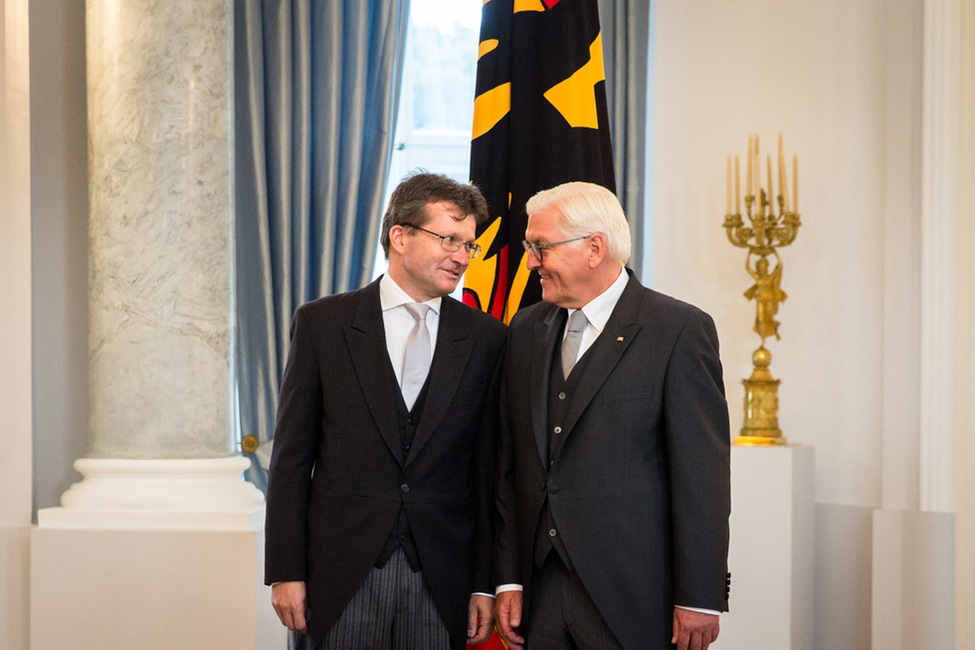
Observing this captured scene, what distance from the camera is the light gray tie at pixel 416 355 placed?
2.53 metres

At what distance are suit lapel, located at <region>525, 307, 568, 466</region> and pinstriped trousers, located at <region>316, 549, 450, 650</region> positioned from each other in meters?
0.44

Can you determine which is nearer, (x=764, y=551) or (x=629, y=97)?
(x=764, y=551)

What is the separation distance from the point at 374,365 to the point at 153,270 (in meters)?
1.41

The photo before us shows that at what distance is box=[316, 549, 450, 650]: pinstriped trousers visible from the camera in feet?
7.81

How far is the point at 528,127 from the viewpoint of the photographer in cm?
399

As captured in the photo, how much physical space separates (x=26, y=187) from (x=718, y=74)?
118 inches

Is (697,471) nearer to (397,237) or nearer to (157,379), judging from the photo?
(397,237)

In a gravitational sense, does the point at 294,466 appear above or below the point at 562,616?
above

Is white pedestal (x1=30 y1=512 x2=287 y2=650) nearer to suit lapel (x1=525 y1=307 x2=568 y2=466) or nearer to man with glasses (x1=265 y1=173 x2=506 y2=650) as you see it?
man with glasses (x1=265 y1=173 x2=506 y2=650)

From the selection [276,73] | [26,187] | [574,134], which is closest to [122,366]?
[26,187]

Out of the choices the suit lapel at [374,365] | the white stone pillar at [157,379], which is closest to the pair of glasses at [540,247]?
the suit lapel at [374,365]

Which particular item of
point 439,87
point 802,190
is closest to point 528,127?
point 439,87

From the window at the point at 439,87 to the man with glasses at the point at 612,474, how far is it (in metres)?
2.45

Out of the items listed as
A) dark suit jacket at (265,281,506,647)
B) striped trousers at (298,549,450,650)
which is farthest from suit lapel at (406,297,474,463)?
striped trousers at (298,549,450,650)
